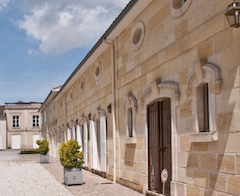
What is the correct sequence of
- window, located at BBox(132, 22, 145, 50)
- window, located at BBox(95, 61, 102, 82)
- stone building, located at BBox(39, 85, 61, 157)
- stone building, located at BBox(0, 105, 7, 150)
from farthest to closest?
stone building, located at BBox(0, 105, 7, 150) → stone building, located at BBox(39, 85, 61, 157) → window, located at BBox(95, 61, 102, 82) → window, located at BBox(132, 22, 145, 50)

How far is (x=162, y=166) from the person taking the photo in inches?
335

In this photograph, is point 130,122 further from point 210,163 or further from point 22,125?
point 22,125

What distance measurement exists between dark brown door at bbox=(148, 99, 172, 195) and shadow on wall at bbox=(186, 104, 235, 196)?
1376 millimetres

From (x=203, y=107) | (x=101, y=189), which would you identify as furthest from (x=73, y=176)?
(x=203, y=107)

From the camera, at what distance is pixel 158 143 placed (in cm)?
869

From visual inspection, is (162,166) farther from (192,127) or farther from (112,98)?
(112,98)

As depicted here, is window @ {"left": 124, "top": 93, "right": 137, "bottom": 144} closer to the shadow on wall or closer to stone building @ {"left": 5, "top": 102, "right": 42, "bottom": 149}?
the shadow on wall

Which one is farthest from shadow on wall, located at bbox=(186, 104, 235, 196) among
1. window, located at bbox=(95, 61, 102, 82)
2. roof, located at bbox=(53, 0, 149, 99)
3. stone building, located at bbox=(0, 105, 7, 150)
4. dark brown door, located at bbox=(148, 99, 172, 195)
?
stone building, located at bbox=(0, 105, 7, 150)

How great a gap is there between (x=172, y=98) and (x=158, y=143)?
1.50 meters

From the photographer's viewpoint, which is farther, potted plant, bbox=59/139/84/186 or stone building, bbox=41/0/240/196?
potted plant, bbox=59/139/84/186

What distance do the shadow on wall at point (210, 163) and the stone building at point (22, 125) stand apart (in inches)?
1981

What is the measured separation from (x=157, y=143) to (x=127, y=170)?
2215 mm

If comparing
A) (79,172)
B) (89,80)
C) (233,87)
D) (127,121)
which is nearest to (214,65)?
(233,87)

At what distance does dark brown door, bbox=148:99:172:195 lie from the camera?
27.2 ft
